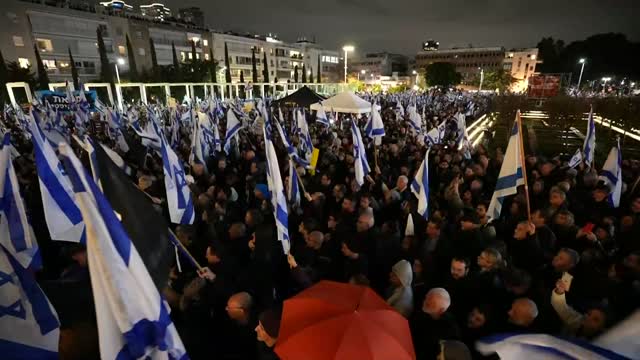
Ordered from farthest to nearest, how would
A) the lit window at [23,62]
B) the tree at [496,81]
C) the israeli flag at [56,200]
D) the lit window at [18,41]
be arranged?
the tree at [496,81]
the lit window at [23,62]
the lit window at [18,41]
the israeli flag at [56,200]

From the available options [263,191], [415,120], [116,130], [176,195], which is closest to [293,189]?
[263,191]

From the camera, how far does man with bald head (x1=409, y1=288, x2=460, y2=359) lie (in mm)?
3160

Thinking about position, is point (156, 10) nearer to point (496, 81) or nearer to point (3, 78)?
point (3, 78)

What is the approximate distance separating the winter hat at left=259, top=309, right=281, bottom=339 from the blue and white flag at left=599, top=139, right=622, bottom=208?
21.1ft

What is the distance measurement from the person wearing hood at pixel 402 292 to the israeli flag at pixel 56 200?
3.51 m

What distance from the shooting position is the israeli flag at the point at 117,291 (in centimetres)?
233

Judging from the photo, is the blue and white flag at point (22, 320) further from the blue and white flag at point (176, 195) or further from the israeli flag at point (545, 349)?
the israeli flag at point (545, 349)

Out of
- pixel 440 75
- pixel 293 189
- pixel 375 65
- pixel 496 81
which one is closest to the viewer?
pixel 293 189

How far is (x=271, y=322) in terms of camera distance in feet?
9.86

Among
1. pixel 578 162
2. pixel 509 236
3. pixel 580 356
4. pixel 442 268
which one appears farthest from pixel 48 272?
pixel 578 162

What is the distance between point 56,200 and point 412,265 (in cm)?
420

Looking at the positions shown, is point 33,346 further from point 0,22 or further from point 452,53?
point 452,53

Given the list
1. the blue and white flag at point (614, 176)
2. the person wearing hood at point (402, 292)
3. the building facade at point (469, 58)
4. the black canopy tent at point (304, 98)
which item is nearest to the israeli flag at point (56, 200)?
the person wearing hood at point (402, 292)

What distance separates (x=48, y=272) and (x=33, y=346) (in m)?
3.23
